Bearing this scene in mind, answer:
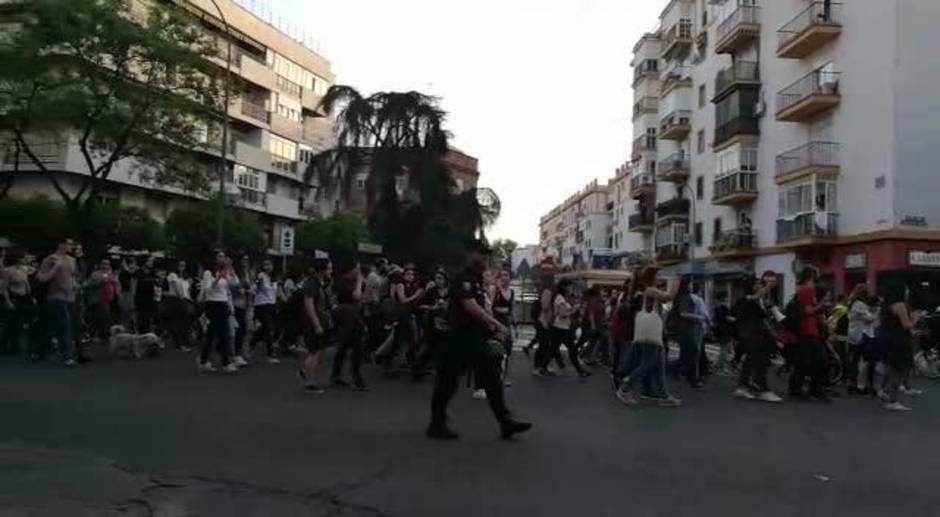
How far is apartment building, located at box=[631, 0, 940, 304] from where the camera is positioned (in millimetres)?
35625

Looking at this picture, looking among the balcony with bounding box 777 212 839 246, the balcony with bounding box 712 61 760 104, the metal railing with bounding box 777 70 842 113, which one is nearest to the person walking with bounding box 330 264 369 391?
the balcony with bounding box 777 212 839 246

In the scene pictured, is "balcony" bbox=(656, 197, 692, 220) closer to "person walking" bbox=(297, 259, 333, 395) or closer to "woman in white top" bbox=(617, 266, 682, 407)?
"woman in white top" bbox=(617, 266, 682, 407)

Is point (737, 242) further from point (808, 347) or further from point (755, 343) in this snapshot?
point (755, 343)

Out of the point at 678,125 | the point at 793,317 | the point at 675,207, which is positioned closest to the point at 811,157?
the point at 678,125

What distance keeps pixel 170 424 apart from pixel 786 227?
123ft

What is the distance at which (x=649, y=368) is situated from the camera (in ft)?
38.5

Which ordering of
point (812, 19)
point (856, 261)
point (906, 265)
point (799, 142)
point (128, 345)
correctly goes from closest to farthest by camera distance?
point (128, 345) → point (906, 265) → point (856, 261) → point (812, 19) → point (799, 142)

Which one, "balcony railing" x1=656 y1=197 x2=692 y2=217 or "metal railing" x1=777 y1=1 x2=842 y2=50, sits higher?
"metal railing" x1=777 y1=1 x2=842 y2=50

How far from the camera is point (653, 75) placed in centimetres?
7119

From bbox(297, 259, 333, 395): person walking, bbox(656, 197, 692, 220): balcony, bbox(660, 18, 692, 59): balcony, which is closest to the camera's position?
bbox(297, 259, 333, 395): person walking

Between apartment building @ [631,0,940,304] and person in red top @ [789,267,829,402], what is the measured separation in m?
19.6

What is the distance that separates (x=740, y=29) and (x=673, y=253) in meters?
15.5

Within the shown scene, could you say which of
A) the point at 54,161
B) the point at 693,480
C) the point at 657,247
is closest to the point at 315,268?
the point at 693,480

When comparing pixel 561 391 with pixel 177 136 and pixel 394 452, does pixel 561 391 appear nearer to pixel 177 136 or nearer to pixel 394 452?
pixel 394 452
